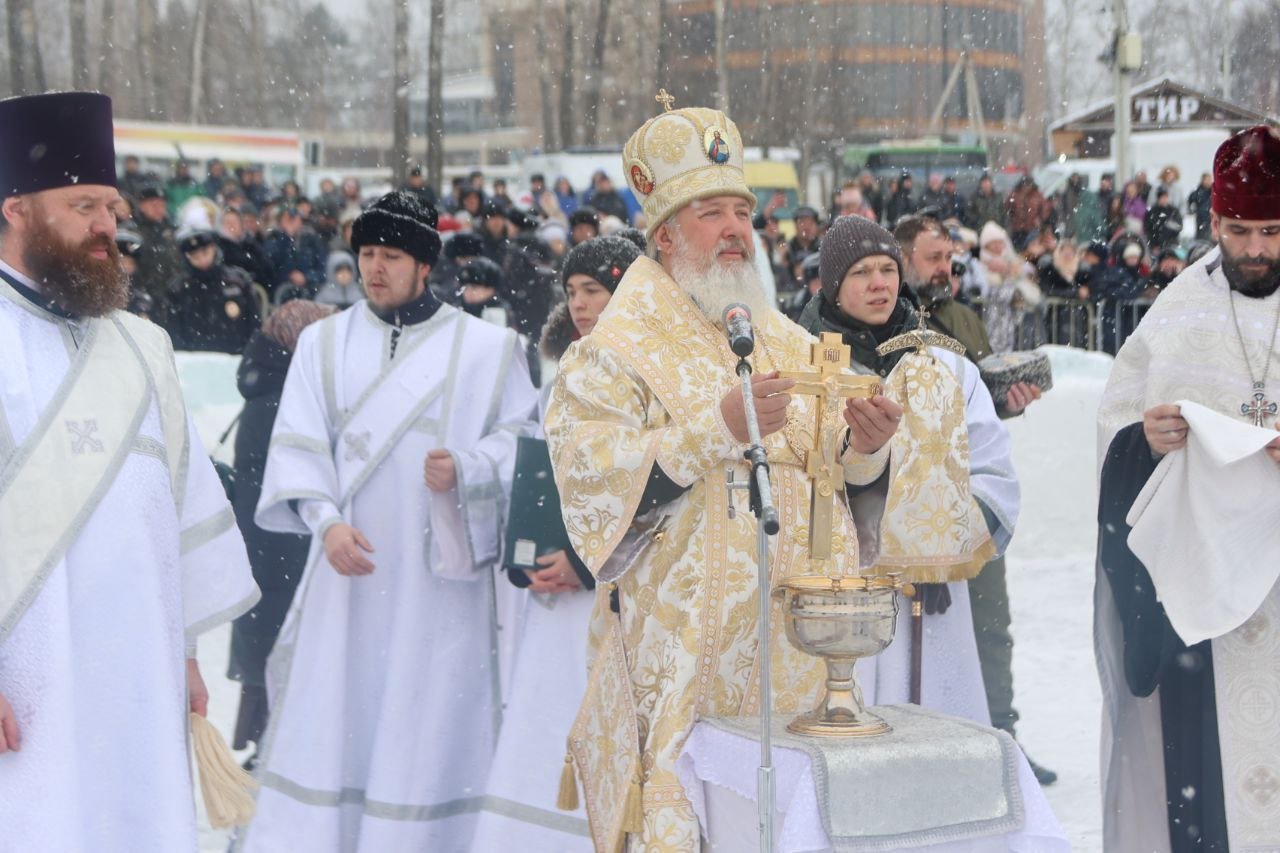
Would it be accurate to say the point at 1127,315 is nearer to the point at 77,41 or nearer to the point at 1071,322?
the point at 1071,322

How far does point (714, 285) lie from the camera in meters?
3.88

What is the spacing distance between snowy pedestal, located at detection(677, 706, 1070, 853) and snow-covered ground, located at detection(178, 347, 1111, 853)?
249cm

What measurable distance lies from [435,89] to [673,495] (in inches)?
655

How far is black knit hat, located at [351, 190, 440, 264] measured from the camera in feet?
18.4

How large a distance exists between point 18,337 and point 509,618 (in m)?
2.30

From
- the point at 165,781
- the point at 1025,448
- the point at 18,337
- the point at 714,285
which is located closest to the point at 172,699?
the point at 165,781

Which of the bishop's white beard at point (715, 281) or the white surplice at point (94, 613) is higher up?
the bishop's white beard at point (715, 281)

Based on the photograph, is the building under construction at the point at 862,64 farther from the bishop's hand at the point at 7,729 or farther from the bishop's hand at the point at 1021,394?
the bishop's hand at the point at 7,729

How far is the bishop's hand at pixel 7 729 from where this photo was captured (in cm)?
359

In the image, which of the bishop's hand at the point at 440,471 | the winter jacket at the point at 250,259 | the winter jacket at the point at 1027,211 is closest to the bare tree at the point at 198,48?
the winter jacket at the point at 250,259

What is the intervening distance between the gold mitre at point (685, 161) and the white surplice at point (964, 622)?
1272 millimetres

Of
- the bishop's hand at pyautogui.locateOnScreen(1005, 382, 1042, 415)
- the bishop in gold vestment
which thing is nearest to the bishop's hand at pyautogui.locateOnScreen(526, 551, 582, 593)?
the bishop in gold vestment

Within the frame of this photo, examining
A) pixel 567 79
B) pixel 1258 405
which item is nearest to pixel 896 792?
pixel 1258 405

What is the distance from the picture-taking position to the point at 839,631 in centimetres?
336
